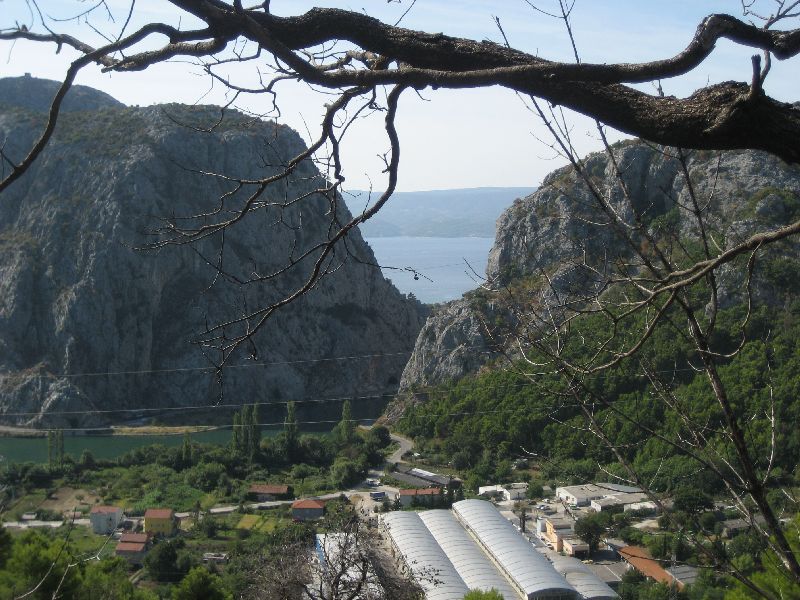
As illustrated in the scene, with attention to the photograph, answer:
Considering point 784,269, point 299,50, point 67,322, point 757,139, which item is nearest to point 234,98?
point 299,50

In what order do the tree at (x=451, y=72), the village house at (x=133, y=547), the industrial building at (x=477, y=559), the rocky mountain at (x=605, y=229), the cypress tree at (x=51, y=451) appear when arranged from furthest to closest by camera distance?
the cypress tree at (x=51, y=451), the rocky mountain at (x=605, y=229), the village house at (x=133, y=547), the industrial building at (x=477, y=559), the tree at (x=451, y=72)

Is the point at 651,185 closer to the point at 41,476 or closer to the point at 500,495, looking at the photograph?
the point at 500,495

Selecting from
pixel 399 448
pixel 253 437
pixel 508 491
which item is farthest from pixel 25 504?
Answer: pixel 508 491

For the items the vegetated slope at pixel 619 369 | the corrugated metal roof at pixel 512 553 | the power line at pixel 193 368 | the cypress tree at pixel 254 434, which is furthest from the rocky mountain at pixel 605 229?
the power line at pixel 193 368

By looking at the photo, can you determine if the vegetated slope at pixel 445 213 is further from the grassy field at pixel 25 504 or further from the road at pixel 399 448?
the grassy field at pixel 25 504

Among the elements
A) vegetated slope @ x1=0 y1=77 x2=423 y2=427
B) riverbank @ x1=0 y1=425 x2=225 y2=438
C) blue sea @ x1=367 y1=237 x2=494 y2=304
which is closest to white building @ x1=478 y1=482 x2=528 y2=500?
riverbank @ x1=0 y1=425 x2=225 y2=438

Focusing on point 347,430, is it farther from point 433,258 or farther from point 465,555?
point 433,258

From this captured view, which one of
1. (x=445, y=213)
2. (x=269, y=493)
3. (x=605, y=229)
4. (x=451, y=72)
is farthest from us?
(x=445, y=213)
